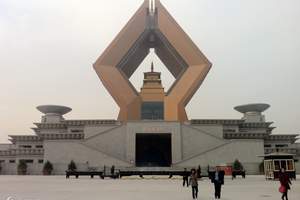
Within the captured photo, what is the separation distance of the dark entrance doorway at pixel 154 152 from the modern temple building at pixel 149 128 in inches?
4.3

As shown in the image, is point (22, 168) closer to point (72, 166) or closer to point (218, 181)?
point (72, 166)

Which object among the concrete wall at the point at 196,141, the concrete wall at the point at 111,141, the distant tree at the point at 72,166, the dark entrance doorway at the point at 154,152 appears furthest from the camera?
the dark entrance doorway at the point at 154,152

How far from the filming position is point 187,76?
45031mm

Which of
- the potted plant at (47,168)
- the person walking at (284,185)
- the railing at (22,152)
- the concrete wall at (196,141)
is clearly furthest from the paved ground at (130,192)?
the railing at (22,152)

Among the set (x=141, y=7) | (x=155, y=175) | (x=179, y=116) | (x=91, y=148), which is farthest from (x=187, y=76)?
(x=155, y=175)

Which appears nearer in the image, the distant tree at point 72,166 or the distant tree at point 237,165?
the distant tree at point 237,165

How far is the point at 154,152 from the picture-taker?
149 ft

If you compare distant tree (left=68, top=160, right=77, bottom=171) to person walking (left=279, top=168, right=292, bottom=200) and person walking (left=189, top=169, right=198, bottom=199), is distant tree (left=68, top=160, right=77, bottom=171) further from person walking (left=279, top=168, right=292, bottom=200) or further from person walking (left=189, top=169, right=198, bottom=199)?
person walking (left=279, top=168, right=292, bottom=200)

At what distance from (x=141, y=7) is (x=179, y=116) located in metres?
13.7

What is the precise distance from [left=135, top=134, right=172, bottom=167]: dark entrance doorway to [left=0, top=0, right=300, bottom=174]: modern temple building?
0.36 feet

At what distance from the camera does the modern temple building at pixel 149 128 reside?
38.0 meters

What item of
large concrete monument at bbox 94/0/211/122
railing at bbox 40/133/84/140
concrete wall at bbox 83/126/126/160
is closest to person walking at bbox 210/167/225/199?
concrete wall at bbox 83/126/126/160

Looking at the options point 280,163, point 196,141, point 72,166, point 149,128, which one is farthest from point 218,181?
point 149,128

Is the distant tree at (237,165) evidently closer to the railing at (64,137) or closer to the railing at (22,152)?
the railing at (64,137)
